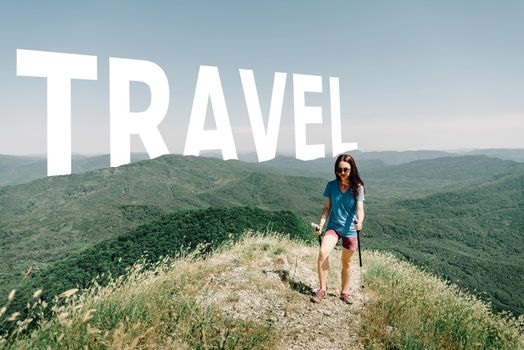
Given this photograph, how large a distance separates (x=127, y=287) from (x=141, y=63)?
10.8 m

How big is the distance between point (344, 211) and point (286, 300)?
1649mm

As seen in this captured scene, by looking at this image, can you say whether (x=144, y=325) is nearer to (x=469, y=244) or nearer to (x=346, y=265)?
(x=346, y=265)

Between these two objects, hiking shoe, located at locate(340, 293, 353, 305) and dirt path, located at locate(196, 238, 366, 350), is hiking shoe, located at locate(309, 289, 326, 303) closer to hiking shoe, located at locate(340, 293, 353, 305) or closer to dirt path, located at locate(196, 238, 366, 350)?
dirt path, located at locate(196, 238, 366, 350)

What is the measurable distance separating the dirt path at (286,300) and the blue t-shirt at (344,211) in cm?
119

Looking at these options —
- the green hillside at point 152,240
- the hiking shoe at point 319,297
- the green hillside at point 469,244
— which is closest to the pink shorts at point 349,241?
the hiking shoe at point 319,297

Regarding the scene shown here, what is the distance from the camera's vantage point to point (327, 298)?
5.99 meters

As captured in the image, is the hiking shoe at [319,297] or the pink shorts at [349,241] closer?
the pink shorts at [349,241]

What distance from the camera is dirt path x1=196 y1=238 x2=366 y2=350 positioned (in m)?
4.74

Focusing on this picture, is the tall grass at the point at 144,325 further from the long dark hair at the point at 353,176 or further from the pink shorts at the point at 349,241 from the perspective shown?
the long dark hair at the point at 353,176

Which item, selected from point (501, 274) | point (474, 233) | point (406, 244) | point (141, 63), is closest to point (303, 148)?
point (141, 63)

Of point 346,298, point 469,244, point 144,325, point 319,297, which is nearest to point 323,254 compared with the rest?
point 319,297

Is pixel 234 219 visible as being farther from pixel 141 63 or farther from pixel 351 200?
pixel 351 200

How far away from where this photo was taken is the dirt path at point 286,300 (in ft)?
15.6

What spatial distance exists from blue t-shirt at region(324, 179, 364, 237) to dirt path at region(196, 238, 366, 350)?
1192mm
